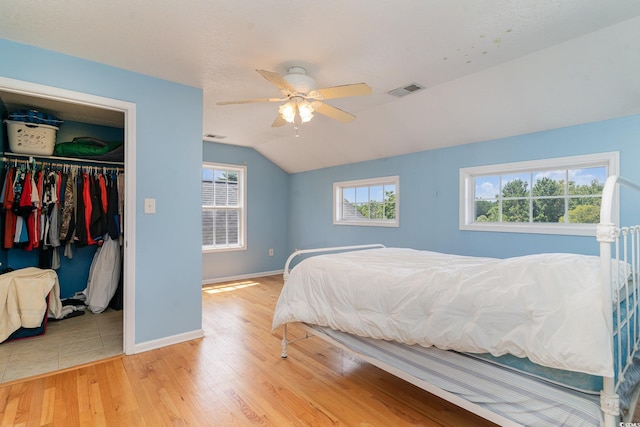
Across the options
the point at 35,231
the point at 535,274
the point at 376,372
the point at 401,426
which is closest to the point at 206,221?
the point at 35,231

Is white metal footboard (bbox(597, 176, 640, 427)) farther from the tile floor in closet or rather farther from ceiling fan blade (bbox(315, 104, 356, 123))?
the tile floor in closet

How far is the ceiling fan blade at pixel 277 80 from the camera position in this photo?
1.96m

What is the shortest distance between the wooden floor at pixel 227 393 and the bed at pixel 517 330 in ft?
1.04

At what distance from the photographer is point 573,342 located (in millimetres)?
1134

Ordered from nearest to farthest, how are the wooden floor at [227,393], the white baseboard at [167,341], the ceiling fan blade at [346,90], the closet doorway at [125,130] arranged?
the wooden floor at [227,393] → the ceiling fan blade at [346,90] → the closet doorway at [125,130] → the white baseboard at [167,341]

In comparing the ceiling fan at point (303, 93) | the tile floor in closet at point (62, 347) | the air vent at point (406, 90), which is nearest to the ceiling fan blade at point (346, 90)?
the ceiling fan at point (303, 93)

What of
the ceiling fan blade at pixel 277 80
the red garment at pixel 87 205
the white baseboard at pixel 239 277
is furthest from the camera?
the white baseboard at pixel 239 277

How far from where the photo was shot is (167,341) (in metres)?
2.76

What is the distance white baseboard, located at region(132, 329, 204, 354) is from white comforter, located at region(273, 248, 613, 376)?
125cm

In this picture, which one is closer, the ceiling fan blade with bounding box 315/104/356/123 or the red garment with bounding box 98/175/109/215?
the ceiling fan blade with bounding box 315/104/356/123

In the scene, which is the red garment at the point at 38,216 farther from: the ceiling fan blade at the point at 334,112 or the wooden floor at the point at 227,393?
the ceiling fan blade at the point at 334,112

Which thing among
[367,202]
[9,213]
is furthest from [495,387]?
[9,213]

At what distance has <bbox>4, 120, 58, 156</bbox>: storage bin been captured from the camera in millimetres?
3000

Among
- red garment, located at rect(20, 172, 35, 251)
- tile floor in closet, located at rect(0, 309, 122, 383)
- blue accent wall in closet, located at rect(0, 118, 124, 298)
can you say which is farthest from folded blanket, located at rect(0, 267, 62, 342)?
blue accent wall in closet, located at rect(0, 118, 124, 298)
